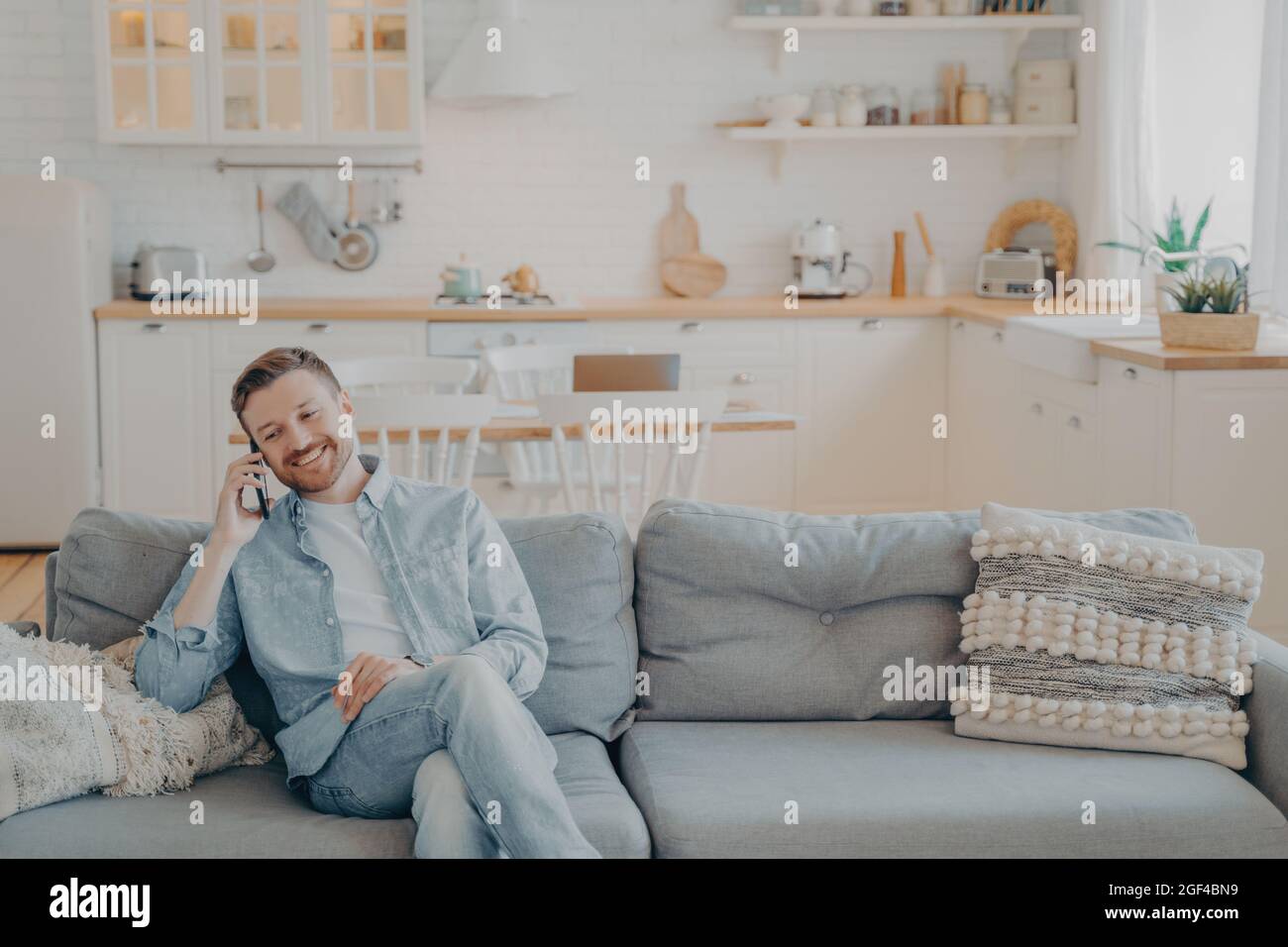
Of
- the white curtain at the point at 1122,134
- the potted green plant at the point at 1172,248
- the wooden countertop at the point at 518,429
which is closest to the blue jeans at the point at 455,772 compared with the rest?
the wooden countertop at the point at 518,429

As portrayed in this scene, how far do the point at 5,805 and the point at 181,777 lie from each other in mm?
252

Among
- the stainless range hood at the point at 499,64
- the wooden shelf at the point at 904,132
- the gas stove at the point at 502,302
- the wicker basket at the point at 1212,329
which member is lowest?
the wicker basket at the point at 1212,329

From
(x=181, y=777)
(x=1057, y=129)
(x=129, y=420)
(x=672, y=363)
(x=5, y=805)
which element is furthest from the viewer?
(x=1057, y=129)

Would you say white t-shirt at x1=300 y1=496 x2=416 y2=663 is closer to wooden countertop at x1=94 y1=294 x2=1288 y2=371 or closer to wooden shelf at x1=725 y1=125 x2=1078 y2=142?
wooden countertop at x1=94 y1=294 x2=1288 y2=371

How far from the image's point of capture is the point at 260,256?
6.27 metres

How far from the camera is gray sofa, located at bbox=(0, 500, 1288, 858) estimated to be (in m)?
2.20

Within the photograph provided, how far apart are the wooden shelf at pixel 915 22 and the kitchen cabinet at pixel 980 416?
3.95 feet

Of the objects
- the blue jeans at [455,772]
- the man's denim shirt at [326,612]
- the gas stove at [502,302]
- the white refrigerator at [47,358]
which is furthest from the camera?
the gas stove at [502,302]

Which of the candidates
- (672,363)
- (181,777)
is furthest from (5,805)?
(672,363)

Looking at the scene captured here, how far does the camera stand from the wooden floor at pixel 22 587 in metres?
4.84

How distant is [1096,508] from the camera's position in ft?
14.8

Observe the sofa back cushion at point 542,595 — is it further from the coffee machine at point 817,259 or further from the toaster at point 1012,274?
the toaster at point 1012,274

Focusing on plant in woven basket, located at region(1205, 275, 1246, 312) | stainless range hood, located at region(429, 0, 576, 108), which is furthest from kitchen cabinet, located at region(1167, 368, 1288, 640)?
stainless range hood, located at region(429, 0, 576, 108)
